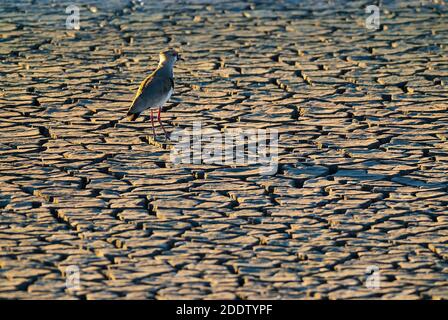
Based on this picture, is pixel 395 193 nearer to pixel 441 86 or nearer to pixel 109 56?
pixel 441 86

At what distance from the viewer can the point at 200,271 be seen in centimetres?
708

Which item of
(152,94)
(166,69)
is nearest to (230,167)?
(152,94)

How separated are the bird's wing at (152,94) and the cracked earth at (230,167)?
398 mm

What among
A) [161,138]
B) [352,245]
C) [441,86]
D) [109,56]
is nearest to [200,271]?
[352,245]

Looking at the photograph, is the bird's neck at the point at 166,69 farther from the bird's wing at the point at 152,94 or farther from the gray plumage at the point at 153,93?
the bird's wing at the point at 152,94

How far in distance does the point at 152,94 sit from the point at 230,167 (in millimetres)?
1023

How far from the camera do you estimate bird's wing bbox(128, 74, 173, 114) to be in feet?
31.0

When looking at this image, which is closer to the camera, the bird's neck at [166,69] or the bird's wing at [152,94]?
the bird's wing at [152,94]

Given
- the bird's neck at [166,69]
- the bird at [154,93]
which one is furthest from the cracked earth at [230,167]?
the bird's neck at [166,69]

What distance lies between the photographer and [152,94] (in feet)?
31.1

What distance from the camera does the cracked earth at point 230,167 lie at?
7.11 meters

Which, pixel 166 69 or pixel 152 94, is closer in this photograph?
pixel 152 94

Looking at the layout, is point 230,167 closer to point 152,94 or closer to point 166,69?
point 152,94
